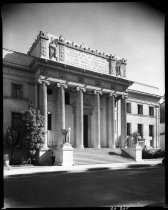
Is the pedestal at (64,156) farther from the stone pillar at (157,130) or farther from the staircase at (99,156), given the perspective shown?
the stone pillar at (157,130)

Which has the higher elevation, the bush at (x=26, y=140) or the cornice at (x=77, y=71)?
the cornice at (x=77, y=71)

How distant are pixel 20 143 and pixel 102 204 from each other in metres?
14.3

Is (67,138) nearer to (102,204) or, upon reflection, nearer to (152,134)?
(102,204)

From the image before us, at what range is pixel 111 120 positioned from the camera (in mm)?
26812

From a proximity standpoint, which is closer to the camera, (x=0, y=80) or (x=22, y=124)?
(x=0, y=80)

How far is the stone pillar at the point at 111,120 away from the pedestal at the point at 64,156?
775cm

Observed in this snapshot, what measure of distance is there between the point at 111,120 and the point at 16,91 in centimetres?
1115

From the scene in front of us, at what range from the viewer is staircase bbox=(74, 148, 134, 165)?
20391mm

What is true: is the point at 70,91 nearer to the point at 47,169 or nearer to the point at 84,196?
the point at 47,169

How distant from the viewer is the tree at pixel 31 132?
19.8m

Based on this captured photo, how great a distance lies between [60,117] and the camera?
22.9 m

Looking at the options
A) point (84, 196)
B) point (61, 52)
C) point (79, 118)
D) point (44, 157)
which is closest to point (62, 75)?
point (61, 52)

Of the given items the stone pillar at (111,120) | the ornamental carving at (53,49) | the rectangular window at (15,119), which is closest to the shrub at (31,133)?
the rectangular window at (15,119)

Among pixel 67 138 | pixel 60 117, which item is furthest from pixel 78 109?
pixel 67 138
